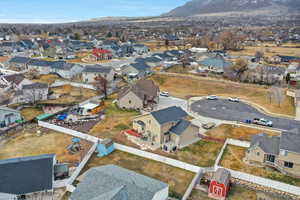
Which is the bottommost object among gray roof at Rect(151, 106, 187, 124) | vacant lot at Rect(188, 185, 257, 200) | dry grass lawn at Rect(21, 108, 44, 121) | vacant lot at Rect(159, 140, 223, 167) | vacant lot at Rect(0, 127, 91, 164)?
vacant lot at Rect(188, 185, 257, 200)

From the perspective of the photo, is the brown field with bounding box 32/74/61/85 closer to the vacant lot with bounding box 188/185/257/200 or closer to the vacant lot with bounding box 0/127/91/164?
the vacant lot with bounding box 0/127/91/164

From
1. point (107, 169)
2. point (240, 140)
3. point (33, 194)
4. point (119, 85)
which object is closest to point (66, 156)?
point (33, 194)

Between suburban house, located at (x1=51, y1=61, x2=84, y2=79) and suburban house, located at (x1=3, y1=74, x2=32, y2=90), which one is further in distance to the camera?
suburban house, located at (x1=51, y1=61, x2=84, y2=79)

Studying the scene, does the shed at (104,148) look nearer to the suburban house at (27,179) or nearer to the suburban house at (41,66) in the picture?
the suburban house at (27,179)

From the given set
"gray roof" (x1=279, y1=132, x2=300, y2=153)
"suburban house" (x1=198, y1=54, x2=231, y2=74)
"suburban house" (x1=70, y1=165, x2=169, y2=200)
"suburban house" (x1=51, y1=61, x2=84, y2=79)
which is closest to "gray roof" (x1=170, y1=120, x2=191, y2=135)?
"suburban house" (x1=70, y1=165, x2=169, y2=200)

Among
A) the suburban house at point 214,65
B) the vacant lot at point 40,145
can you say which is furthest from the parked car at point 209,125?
the suburban house at point 214,65

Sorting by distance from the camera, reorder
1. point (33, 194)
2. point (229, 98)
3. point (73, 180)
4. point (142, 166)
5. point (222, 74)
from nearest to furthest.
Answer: point (33, 194), point (73, 180), point (142, 166), point (229, 98), point (222, 74)

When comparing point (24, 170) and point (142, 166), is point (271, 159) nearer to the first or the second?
point (142, 166)
